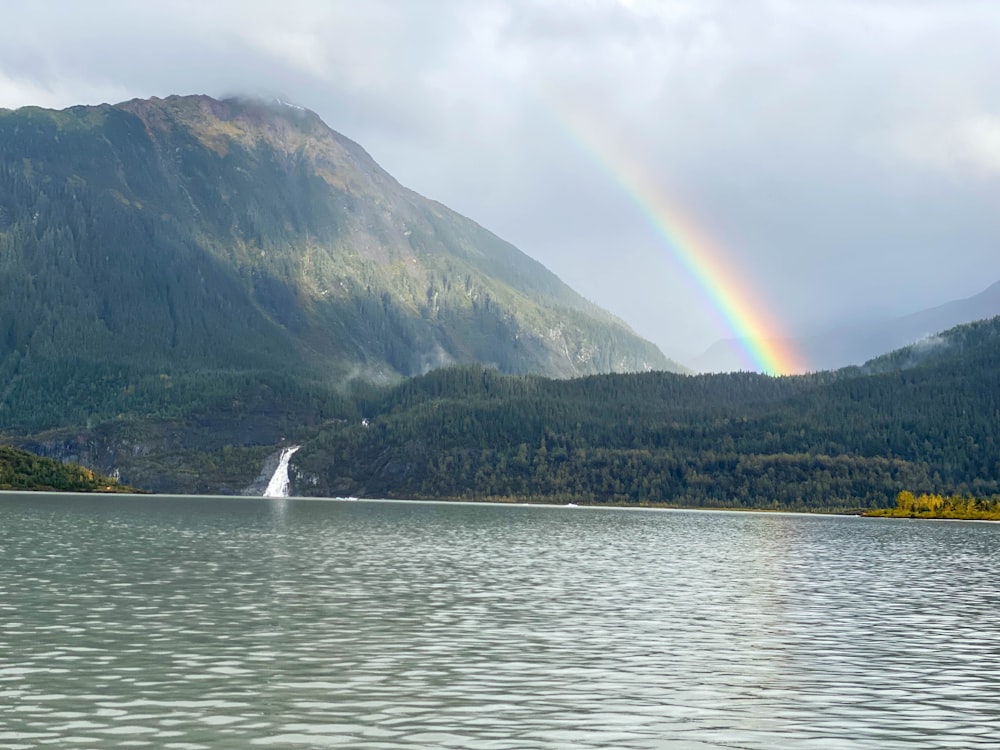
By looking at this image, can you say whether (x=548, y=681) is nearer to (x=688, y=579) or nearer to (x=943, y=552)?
(x=688, y=579)

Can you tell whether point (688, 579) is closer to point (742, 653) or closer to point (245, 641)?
point (742, 653)

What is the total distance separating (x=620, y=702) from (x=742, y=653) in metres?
18.4

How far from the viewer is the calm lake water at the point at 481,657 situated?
47.3 metres

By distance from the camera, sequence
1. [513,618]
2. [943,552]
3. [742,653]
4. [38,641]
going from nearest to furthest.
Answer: [38,641] → [742,653] → [513,618] → [943,552]

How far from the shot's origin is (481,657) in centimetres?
6556

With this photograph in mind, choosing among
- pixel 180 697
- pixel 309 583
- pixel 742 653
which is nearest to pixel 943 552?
pixel 309 583

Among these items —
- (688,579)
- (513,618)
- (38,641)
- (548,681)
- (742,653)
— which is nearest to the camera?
(548,681)

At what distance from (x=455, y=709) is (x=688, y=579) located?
7493cm

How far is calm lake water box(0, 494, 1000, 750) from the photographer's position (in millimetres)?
47281

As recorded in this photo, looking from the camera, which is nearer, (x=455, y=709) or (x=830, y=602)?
(x=455, y=709)

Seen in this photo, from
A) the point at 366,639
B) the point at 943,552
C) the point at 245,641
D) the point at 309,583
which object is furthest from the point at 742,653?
the point at 943,552

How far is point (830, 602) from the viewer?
10069cm

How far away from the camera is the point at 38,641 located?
2594 inches

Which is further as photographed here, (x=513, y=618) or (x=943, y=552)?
(x=943, y=552)
